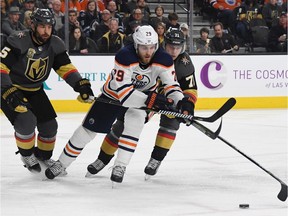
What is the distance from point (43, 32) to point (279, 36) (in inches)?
237

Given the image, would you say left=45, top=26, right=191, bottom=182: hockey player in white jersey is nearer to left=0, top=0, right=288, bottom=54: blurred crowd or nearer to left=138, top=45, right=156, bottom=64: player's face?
left=138, top=45, right=156, bottom=64: player's face

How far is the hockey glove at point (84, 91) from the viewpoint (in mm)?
4782

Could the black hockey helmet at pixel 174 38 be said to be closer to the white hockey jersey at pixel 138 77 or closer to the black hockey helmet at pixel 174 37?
the black hockey helmet at pixel 174 37

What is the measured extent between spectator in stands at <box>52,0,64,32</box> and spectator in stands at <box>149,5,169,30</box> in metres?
1.15

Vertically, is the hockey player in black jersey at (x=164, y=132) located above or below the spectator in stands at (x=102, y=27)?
above

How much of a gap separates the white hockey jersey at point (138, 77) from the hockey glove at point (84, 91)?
161 mm

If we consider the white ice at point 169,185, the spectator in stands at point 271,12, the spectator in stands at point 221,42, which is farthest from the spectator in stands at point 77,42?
the spectator in stands at point 271,12

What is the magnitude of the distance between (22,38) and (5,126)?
303 centimetres

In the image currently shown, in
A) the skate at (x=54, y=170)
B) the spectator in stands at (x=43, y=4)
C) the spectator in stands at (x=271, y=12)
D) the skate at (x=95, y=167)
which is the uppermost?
the skate at (x=54, y=170)

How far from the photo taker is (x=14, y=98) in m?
4.55

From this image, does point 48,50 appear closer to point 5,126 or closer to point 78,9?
point 5,126

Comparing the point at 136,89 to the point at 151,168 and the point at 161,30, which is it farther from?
the point at 161,30

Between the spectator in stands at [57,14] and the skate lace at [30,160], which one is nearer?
the skate lace at [30,160]

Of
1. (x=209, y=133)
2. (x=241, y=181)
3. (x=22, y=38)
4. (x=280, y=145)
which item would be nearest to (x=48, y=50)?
(x=22, y=38)
